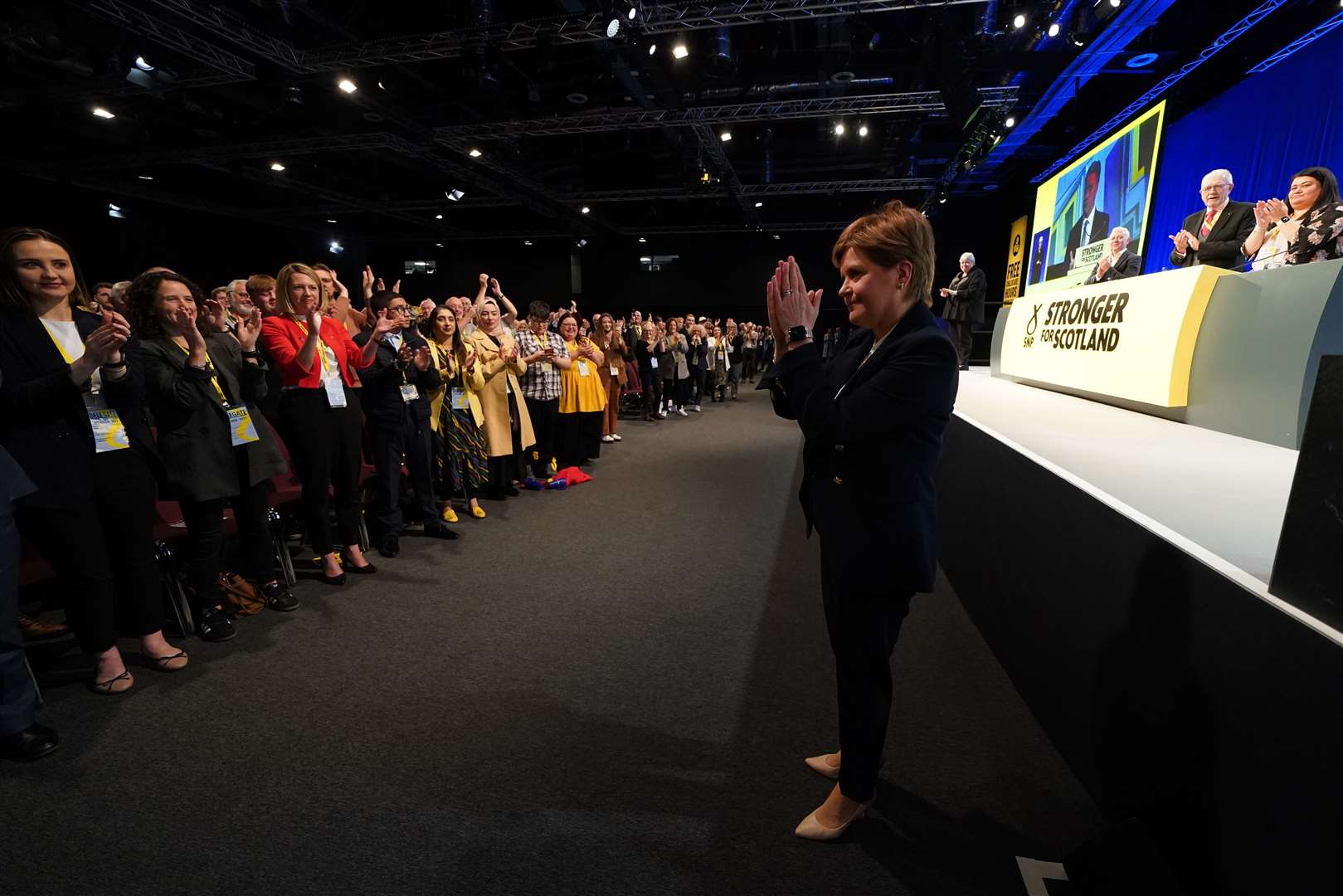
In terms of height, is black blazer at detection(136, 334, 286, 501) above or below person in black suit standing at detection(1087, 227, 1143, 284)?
below

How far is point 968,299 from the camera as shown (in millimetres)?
7027

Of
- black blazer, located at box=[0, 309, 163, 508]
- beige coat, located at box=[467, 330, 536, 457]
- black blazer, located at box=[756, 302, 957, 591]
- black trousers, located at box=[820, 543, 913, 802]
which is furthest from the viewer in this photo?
beige coat, located at box=[467, 330, 536, 457]

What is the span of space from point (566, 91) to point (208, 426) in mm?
7762

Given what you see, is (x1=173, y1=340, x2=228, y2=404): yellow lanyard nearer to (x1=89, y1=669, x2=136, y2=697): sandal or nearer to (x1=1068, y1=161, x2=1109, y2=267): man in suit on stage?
(x1=89, y1=669, x2=136, y2=697): sandal

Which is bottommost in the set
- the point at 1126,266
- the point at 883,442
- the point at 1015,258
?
the point at 883,442

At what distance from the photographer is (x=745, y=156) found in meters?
12.2

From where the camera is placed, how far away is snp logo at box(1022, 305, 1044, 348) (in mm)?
4789

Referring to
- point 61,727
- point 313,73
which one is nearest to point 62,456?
point 61,727

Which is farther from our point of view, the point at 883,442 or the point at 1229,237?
the point at 1229,237

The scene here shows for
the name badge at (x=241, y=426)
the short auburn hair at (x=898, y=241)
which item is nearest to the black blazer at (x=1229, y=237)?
the short auburn hair at (x=898, y=241)

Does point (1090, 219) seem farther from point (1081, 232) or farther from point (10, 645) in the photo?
point (10, 645)

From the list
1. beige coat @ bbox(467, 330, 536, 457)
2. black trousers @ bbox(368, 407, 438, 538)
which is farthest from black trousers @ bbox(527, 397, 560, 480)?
black trousers @ bbox(368, 407, 438, 538)

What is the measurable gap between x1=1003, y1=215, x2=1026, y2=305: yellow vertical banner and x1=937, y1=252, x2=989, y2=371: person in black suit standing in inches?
255

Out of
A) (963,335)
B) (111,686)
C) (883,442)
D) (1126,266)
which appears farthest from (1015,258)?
(111,686)
